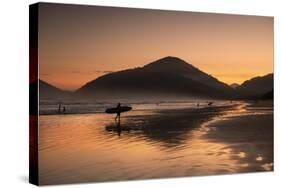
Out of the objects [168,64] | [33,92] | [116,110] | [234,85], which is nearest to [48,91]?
[33,92]

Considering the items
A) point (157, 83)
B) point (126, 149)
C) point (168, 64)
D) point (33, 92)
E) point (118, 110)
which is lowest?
point (126, 149)

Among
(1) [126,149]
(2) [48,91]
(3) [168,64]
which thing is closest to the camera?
(2) [48,91]

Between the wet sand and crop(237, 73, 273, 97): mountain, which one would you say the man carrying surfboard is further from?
crop(237, 73, 273, 97): mountain

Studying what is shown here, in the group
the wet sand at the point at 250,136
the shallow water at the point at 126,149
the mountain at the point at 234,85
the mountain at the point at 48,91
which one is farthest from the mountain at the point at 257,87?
the mountain at the point at 48,91

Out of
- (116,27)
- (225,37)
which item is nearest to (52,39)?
(116,27)

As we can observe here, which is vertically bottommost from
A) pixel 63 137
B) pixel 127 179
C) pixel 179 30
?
pixel 127 179

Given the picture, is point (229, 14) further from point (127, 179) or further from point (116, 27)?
point (127, 179)

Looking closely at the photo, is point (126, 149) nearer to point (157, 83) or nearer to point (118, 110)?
point (118, 110)
